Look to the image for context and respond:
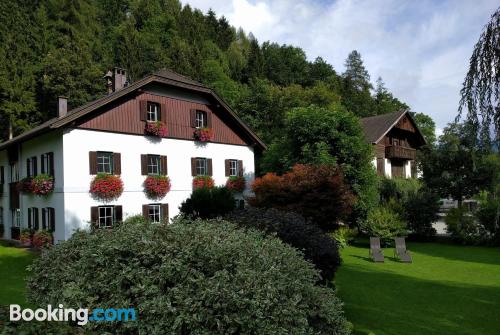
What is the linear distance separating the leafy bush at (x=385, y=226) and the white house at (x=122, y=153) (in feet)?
27.3

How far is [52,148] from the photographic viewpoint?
60.8 feet

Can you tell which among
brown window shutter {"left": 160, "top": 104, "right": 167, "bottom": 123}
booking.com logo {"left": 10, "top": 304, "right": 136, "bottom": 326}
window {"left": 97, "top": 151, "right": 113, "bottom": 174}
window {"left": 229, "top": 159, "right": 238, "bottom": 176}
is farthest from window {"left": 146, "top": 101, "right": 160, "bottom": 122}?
booking.com logo {"left": 10, "top": 304, "right": 136, "bottom": 326}

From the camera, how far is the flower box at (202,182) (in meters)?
22.2

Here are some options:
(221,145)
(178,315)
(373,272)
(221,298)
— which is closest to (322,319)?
(221,298)

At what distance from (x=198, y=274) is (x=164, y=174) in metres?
16.6

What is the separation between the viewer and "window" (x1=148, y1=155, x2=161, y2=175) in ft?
67.5

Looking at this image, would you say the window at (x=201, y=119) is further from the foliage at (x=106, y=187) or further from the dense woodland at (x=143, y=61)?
the dense woodland at (x=143, y=61)

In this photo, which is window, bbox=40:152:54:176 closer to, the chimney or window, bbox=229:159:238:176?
the chimney

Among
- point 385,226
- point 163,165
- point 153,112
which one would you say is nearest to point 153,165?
point 163,165

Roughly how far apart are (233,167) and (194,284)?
2002cm

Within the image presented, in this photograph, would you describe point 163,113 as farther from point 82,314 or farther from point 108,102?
point 82,314

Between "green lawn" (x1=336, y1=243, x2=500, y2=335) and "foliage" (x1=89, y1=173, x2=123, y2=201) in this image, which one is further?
"foliage" (x1=89, y1=173, x2=123, y2=201)

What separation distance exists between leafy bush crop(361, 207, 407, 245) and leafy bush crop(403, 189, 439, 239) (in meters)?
2.25

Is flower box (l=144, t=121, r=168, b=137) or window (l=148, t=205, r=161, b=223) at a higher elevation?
flower box (l=144, t=121, r=168, b=137)
